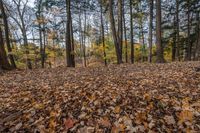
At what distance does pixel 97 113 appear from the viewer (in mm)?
3738

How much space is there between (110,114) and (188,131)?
4.37ft

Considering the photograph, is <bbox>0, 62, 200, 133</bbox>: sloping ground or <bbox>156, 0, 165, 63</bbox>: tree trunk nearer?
<bbox>0, 62, 200, 133</bbox>: sloping ground

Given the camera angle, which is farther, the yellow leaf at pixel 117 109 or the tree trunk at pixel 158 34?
the tree trunk at pixel 158 34

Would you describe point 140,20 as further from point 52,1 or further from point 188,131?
point 188,131

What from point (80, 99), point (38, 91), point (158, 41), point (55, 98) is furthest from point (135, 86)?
point (158, 41)

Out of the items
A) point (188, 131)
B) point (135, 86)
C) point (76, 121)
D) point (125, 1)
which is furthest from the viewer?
point (125, 1)

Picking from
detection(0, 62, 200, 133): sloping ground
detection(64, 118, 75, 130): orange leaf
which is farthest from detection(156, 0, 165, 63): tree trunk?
detection(64, 118, 75, 130): orange leaf

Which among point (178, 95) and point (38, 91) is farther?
point (38, 91)

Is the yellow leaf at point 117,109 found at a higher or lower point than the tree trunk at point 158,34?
lower

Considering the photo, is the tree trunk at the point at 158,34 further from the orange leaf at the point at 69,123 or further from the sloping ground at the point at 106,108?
the orange leaf at the point at 69,123

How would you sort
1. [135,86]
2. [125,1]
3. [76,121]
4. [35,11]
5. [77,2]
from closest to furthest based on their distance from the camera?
[76,121]
[135,86]
[77,2]
[125,1]
[35,11]

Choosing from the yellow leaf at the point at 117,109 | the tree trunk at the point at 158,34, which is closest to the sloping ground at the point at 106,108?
the yellow leaf at the point at 117,109

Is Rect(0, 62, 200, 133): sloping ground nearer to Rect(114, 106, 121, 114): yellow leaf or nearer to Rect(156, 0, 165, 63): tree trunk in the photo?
Rect(114, 106, 121, 114): yellow leaf

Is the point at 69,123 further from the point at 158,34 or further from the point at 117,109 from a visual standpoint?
the point at 158,34
